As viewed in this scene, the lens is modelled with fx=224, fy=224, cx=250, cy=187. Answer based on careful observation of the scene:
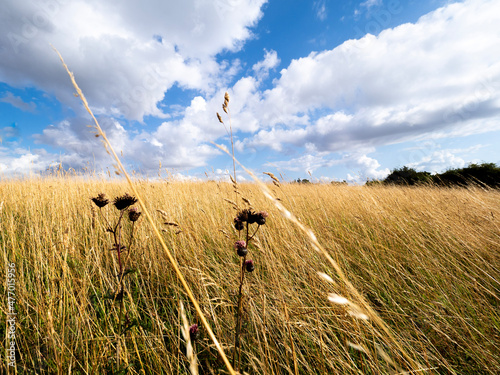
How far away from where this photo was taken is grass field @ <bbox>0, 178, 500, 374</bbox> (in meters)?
1.27

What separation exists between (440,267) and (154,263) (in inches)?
107

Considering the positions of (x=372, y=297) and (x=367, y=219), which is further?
(x=367, y=219)

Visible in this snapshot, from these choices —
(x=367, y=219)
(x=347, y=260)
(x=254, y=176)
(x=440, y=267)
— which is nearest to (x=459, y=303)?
(x=440, y=267)

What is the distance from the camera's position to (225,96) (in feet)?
5.57

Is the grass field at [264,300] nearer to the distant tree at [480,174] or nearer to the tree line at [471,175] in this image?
the tree line at [471,175]

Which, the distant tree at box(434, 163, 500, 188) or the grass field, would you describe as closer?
the grass field

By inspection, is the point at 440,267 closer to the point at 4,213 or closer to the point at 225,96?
the point at 225,96

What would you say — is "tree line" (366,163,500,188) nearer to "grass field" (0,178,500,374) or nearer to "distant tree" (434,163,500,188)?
"distant tree" (434,163,500,188)

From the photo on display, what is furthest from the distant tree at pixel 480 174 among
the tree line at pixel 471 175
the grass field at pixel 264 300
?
the grass field at pixel 264 300

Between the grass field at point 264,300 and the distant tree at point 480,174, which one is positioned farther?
the distant tree at point 480,174

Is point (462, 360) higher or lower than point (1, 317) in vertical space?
lower


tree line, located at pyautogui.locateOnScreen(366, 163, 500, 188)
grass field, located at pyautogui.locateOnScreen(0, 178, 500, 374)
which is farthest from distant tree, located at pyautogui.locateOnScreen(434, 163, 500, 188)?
grass field, located at pyautogui.locateOnScreen(0, 178, 500, 374)

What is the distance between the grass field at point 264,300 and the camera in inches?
50.2

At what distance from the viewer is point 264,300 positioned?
1068 mm
